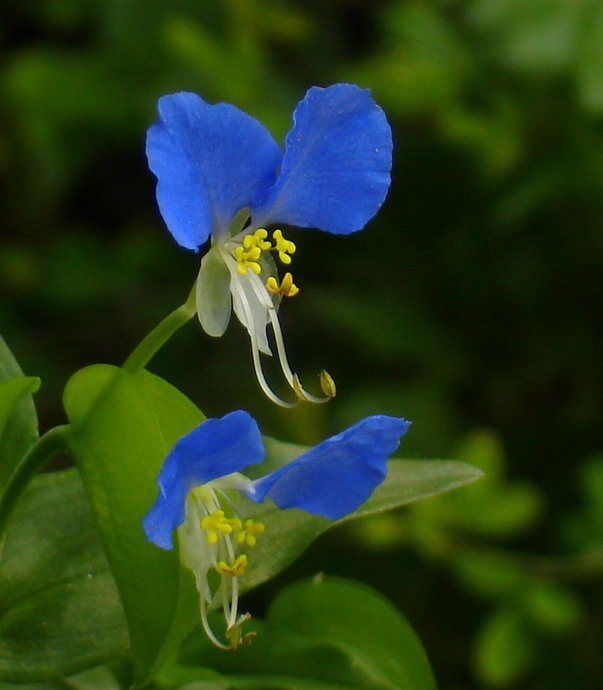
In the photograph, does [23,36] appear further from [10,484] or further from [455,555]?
[10,484]

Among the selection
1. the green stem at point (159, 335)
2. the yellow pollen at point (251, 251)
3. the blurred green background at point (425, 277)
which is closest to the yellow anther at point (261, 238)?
the yellow pollen at point (251, 251)

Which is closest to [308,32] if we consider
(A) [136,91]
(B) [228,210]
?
(A) [136,91]

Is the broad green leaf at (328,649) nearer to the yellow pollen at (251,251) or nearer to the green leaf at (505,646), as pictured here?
the yellow pollen at (251,251)

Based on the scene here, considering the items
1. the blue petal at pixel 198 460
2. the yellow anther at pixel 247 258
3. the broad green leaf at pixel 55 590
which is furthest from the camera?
the broad green leaf at pixel 55 590

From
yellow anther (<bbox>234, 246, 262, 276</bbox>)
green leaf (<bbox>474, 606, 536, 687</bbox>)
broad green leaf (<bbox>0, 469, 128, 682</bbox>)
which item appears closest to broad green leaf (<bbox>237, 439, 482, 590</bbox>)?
broad green leaf (<bbox>0, 469, 128, 682</bbox>)

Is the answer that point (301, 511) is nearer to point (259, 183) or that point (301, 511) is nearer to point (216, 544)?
point (216, 544)

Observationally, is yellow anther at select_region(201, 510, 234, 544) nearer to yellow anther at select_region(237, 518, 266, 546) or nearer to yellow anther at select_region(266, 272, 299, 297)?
yellow anther at select_region(237, 518, 266, 546)

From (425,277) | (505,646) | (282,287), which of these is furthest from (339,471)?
(425,277)

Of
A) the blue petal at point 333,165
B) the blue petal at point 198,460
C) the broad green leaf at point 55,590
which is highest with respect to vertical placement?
the blue petal at point 333,165
